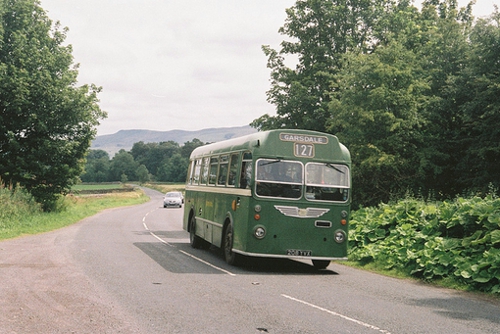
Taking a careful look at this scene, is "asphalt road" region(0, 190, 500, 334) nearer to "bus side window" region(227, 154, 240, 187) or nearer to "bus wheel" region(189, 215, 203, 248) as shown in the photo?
"bus side window" region(227, 154, 240, 187)

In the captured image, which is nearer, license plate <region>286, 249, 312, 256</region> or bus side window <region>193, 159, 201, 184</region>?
license plate <region>286, 249, 312, 256</region>

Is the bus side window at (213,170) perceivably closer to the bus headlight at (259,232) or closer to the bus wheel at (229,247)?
the bus wheel at (229,247)

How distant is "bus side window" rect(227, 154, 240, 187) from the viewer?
14.6 m

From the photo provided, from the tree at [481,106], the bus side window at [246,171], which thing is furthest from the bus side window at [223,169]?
the tree at [481,106]

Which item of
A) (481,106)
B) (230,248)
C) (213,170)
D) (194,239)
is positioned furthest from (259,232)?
(481,106)

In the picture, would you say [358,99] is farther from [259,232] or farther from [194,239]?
[259,232]

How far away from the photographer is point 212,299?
9375 mm

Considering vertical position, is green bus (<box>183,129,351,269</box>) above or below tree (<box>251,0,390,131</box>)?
below

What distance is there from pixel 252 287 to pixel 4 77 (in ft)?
90.6

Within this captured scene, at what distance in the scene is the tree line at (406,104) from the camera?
28656mm

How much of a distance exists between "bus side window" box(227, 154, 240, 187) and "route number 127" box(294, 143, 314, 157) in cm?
167

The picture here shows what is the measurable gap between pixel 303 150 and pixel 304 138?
0.32 meters

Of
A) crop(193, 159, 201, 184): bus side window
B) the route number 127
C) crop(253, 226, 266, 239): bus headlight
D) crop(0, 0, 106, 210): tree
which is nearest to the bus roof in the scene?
the route number 127

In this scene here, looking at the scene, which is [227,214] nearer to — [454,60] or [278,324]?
[278,324]
